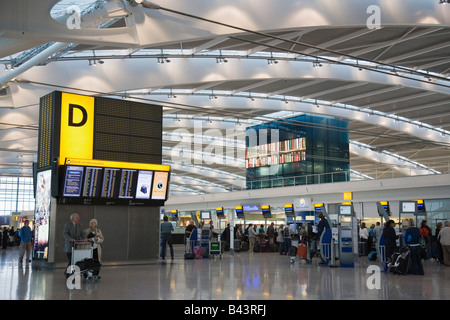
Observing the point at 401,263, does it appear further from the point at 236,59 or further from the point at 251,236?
the point at 251,236

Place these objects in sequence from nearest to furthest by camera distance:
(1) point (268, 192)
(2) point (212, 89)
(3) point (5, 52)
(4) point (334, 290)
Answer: (4) point (334, 290)
(3) point (5, 52)
(2) point (212, 89)
(1) point (268, 192)

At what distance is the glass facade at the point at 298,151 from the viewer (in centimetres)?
3431

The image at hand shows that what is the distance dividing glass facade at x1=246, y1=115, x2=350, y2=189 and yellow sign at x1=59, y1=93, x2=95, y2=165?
18835 millimetres

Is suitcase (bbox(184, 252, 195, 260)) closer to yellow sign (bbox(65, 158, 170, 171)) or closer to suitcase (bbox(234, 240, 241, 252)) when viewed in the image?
yellow sign (bbox(65, 158, 170, 171))

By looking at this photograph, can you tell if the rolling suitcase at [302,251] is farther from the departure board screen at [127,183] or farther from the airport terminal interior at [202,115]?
the departure board screen at [127,183]

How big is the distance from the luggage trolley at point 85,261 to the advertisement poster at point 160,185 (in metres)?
4.79

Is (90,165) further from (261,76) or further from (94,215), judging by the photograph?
(261,76)

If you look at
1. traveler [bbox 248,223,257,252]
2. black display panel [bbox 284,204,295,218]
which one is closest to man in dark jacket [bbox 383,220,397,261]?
traveler [bbox 248,223,257,252]

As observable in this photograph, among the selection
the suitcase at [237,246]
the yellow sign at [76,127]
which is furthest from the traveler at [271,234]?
the yellow sign at [76,127]

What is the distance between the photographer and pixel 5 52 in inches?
573

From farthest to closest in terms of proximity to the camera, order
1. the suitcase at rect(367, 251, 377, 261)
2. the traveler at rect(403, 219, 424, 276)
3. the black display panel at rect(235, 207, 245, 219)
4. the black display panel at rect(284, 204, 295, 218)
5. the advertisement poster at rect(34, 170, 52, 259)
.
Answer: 1. the black display panel at rect(235, 207, 245, 219)
2. the black display panel at rect(284, 204, 295, 218)
3. the suitcase at rect(367, 251, 377, 261)
4. the advertisement poster at rect(34, 170, 52, 259)
5. the traveler at rect(403, 219, 424, 276)

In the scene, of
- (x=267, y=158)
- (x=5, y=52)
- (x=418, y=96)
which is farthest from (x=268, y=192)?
(x=5, y=52)

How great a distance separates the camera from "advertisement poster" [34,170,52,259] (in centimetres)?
1480

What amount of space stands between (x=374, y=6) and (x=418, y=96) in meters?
14.0
